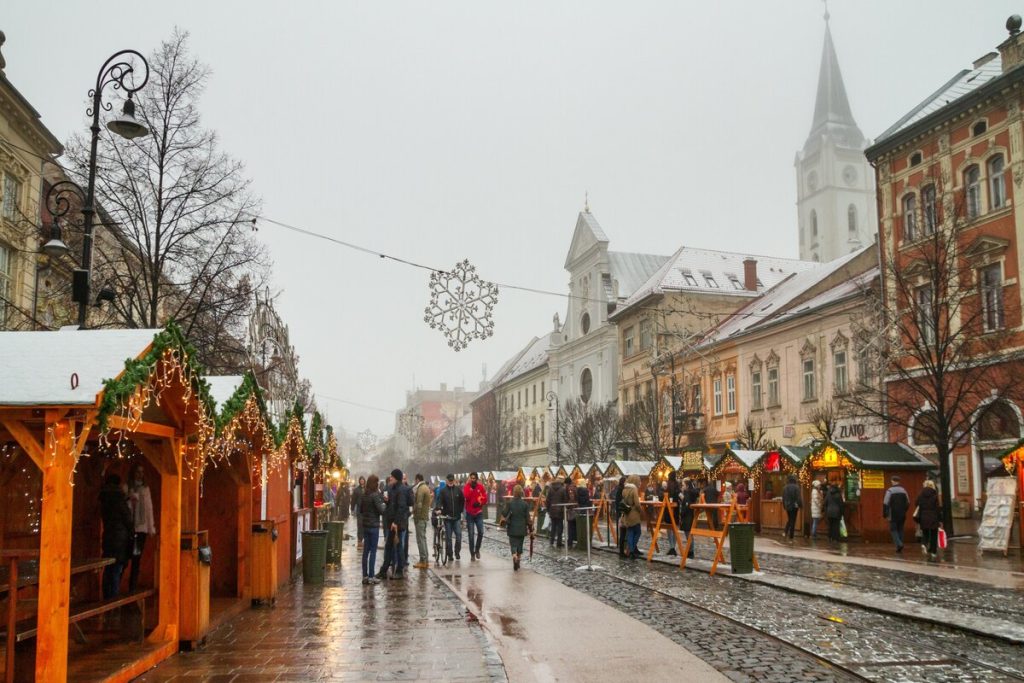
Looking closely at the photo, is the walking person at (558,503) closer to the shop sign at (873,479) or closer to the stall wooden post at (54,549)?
the shop sign at (873,479)

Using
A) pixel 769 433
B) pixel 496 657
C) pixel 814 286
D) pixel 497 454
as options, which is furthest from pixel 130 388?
pixel 497 454

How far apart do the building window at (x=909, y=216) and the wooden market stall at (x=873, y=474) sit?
9.69 metres

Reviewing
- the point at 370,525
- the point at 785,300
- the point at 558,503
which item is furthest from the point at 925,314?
the point at 785,300

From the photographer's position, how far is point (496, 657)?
920 centimetres

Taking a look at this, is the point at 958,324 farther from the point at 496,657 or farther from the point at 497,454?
the point at 497,454

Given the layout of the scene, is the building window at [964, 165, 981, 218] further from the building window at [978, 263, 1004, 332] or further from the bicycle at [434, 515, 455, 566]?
the bicycle at [434, 515, 455, 566]


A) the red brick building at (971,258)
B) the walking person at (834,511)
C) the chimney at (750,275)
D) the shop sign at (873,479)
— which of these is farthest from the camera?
the chimney at (750,275)

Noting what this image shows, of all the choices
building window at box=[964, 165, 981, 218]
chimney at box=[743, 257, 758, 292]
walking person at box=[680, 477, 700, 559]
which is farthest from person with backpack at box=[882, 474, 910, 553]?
chimney at box=[743, 257, 758, 292]

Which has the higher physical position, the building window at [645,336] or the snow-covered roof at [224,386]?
the building window at [645,336]

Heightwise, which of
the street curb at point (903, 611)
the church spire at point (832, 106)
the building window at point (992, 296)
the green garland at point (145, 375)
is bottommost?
the street curb at point (903, 611)

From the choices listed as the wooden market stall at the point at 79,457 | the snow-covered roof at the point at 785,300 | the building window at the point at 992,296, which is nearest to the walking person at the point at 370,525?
the wooden market stall at the point at 79,457

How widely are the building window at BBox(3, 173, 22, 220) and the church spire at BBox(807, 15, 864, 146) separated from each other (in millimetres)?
95127

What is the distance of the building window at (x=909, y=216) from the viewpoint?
33594 mm

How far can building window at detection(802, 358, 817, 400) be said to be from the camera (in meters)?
42.8
